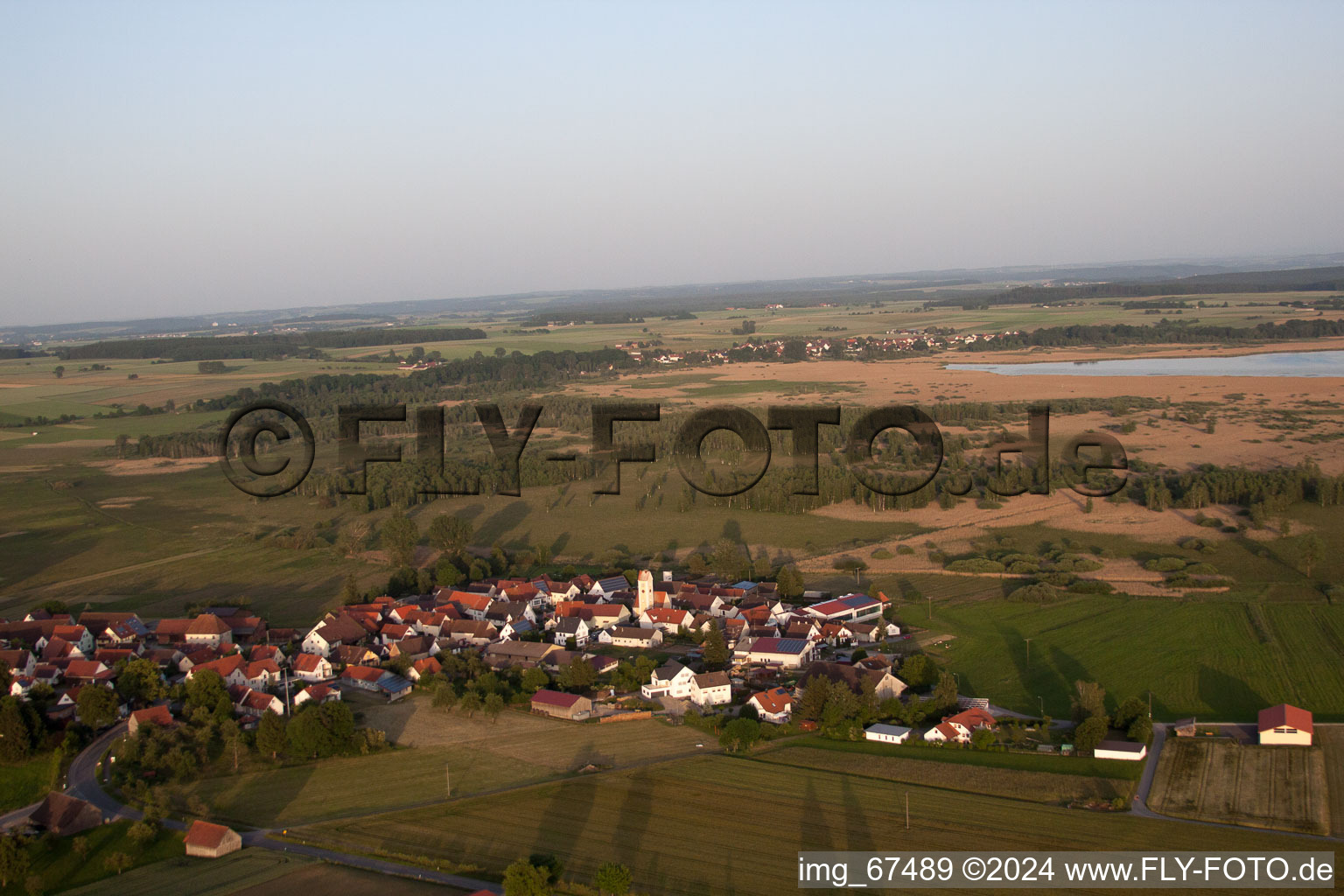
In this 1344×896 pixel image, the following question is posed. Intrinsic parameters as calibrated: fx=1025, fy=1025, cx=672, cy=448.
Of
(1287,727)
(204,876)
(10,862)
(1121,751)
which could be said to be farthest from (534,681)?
(1287,727)

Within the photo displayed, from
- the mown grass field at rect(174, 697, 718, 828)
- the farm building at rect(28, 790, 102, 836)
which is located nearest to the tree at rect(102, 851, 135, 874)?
the farm building at rect(28, 790, 102, 836)

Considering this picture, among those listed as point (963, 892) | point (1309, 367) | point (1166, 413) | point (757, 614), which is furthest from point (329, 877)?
point (1309, 367)

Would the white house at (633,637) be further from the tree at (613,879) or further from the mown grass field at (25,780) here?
the mown grass field at (25,780)

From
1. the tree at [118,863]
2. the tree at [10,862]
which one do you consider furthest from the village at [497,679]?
the tree at [10,862]

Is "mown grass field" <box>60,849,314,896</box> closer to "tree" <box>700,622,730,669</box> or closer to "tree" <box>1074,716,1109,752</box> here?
"tree" <box>700,622,730,669</box>

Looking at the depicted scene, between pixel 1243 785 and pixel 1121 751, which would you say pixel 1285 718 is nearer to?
pixel 1243 785

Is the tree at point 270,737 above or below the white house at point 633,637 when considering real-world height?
above
